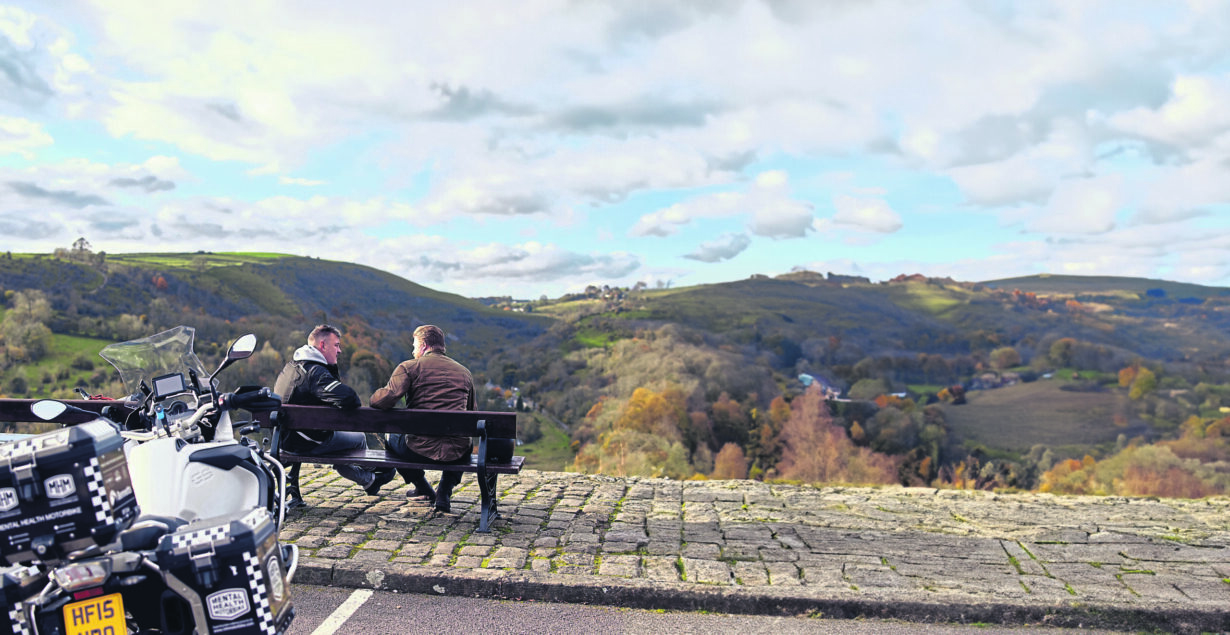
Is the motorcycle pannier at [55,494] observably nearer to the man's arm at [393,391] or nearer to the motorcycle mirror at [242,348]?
the motorcycle mirror at [242,348]

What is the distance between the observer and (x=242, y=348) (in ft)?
10.7

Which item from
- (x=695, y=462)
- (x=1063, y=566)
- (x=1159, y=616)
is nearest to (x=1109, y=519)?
(x=1063, y=566)

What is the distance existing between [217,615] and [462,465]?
3.27 meters

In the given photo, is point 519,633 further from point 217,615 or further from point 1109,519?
point 1109,519

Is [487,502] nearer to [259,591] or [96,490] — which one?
[259,591]

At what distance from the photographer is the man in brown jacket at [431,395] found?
227 inches

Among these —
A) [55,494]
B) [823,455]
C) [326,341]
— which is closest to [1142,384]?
[823,455]

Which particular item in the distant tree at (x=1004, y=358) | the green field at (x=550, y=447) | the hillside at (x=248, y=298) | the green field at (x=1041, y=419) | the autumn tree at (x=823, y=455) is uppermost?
the hillside at (x=248, y=298)

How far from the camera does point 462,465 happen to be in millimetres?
5746

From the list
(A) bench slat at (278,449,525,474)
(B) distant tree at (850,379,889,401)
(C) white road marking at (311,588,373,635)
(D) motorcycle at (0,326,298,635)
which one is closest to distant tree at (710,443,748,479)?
(B) distant tree at (850,379,889,401)

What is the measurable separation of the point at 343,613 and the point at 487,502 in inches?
61.4

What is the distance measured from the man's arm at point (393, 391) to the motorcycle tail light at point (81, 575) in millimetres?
3187

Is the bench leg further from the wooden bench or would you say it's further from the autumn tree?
the autumn tree

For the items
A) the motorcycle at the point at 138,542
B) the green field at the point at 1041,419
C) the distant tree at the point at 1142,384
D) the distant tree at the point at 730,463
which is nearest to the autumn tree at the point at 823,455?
the distant tree at the point at 730,463
